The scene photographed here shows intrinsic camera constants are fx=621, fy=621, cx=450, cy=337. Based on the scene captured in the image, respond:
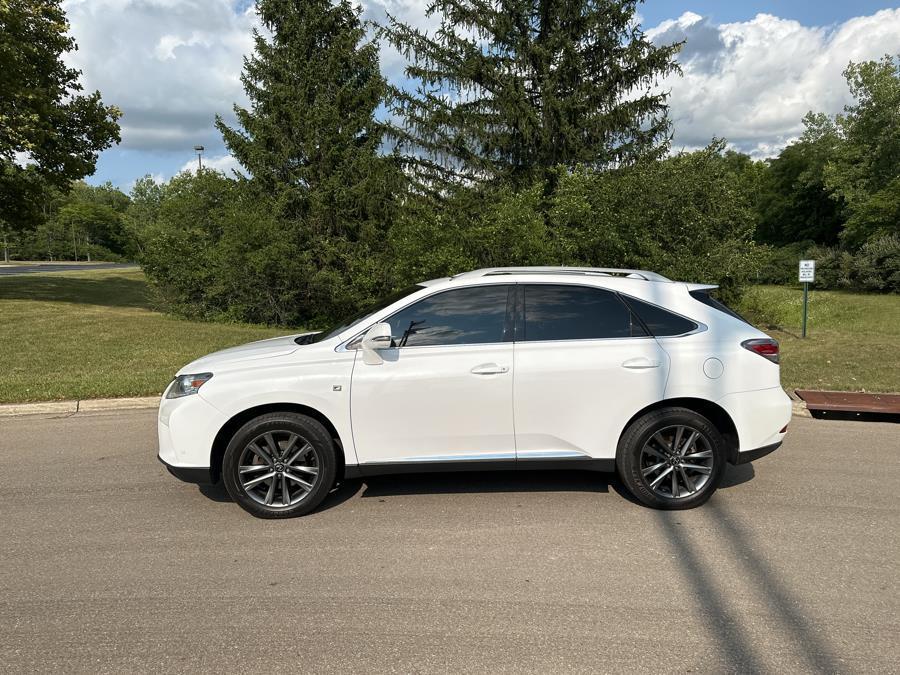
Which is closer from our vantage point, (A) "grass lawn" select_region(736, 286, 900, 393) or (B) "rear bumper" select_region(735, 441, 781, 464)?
(B) "rear bumper" select_region(735, 441, 781, 464)

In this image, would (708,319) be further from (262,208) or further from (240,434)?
(262,208)

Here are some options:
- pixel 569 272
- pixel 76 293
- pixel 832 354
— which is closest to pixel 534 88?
pixel 832 354

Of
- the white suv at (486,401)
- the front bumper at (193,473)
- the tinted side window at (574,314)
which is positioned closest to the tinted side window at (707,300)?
the white suv at (486,401)

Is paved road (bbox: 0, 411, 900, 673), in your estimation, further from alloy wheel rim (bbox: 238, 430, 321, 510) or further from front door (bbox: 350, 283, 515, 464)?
front door (bbox: 350, 283, 515, 464)

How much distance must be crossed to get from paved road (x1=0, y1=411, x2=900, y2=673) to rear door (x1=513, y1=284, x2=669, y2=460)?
0.53 meters

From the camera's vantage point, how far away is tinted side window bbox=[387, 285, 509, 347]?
451cm

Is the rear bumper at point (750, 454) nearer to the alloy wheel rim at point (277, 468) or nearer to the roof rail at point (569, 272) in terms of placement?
the roof rail at point (569, 272)

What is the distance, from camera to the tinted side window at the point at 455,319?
14.8 feet

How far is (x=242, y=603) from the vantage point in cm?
332

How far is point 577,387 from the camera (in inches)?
174

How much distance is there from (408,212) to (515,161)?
3.65 metres

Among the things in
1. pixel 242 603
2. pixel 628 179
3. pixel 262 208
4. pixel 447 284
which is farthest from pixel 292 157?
pixel 242 603

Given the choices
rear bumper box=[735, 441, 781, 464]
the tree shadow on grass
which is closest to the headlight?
rear bumper box=[735, 441, 781, 464]

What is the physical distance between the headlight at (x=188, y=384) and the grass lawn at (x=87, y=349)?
4.10 meters
